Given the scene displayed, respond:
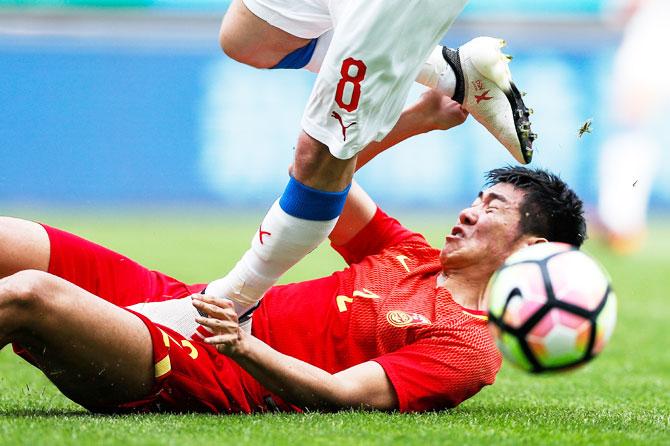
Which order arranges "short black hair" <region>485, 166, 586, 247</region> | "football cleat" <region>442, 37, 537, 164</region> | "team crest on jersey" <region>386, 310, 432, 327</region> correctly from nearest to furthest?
"team crest on jersey" <region>386, 310, 432, 327</region>
"football cleat" <region>442, 37, 537, 164</region>
"short black hair" <region>485, 166, 586, 247</region>

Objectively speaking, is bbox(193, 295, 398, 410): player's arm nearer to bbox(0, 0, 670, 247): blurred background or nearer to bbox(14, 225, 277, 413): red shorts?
bbox(14, 225, 277, 413): red shorts

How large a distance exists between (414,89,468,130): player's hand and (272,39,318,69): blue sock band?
54 centimetres

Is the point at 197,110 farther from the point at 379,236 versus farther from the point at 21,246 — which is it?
the point at 21,246

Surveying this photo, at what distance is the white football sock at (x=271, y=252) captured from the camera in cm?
361

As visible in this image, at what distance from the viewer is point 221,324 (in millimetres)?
3555

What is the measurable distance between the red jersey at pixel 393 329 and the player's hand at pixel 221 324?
57 cm

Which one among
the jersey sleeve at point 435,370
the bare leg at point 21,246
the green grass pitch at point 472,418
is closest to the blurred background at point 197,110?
the green grass pitch at point 472,418

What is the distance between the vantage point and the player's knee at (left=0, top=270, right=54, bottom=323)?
338 centimetres

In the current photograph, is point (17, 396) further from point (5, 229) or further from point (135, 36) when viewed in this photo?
point (135, 36)

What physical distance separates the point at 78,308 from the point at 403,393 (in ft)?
3.87

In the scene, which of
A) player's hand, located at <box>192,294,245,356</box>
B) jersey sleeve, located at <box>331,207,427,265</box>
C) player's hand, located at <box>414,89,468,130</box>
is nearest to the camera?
player's hand, located at <box>192,294,245,356</box>

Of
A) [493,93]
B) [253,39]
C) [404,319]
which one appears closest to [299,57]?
[253,39]

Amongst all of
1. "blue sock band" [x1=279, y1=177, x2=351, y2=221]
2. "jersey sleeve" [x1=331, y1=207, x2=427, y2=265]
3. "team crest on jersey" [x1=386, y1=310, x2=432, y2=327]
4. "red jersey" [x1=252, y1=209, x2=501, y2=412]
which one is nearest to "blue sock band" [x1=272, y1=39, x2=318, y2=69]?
"jersey sleeve" [x1=331, y1=207, x2=427, y2=265]

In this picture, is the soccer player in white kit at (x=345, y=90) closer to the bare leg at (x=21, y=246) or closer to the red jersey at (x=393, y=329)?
the red jersey at (x=393, y=329)
